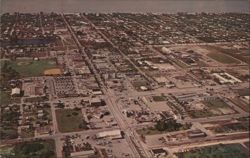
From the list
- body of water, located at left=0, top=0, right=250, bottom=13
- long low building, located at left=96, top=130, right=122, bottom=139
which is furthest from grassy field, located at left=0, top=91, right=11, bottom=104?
body of water, located at left=0, top=0, right=250, bottom=13

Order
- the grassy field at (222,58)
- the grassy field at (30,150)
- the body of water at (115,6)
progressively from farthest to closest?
1. the body of water at (115,6)
2. the grassy field at (222,58)
3. the grassy field at (30,150)

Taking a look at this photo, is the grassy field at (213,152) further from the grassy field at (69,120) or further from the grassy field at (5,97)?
the grassy field at (5,97)

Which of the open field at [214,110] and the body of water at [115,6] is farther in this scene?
the body of water at [115,6]

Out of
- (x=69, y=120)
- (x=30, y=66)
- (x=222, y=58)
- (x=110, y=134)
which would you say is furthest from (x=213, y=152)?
(x=30, y=66)

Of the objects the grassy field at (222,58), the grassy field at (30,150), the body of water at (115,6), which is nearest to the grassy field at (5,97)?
the grassy field at (30,150)

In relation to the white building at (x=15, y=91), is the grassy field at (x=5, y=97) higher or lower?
lower

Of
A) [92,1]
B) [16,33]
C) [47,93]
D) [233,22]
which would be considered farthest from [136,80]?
[92,1]

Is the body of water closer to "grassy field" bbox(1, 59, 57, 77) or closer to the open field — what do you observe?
"grassy field" bbox(1, 59, 57, 77)
